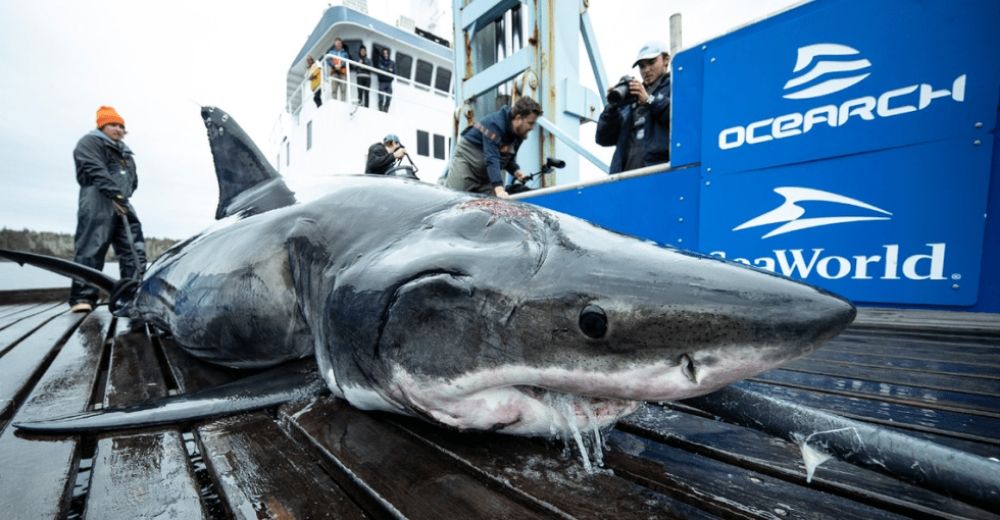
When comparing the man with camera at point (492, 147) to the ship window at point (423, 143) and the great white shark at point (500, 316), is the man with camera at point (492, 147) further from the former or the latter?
the ship window at point (423, 143)

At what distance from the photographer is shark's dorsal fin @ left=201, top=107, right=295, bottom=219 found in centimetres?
231

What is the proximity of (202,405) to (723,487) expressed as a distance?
136 centimetres

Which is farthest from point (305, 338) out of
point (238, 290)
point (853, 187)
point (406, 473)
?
point (853, 187)

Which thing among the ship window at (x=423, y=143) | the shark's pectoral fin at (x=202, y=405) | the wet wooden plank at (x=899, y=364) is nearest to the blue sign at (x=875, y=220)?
the wet wooden plank at (x=899, y=364)

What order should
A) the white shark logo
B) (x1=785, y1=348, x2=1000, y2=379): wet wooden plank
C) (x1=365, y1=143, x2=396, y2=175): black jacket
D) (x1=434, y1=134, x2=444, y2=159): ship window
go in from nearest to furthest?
(x1=785, y1=348, x2=1000, y2=379): wet wooden plank
the white shark logo
(x1=365, y1=143, x2=396, y2=175): black jacket
(x1=434, y1=134, x2=444, y2=159): ship window

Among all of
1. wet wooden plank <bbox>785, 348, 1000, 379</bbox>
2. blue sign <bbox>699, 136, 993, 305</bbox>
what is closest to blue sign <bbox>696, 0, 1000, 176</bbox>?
blue sign <bbox>699, 136, 993, 305</bbox>

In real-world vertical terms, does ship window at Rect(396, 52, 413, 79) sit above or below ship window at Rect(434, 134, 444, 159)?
above

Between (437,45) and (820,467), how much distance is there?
55.7 feet

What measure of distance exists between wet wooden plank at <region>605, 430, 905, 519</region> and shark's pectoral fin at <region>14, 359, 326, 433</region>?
38.3 inches

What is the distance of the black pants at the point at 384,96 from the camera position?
13922 millimetres

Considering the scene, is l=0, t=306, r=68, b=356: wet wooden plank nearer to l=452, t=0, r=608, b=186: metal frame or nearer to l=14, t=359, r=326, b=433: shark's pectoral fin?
l=14, t=359, r=326, b=433: shark's pectoral fin

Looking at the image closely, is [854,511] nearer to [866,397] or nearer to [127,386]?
[866,397]

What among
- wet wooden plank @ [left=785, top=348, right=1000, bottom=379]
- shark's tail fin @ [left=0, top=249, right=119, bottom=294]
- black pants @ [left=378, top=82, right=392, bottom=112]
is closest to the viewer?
wet wooden plank @ [left=785, top=348, right=1000, bottom=379]

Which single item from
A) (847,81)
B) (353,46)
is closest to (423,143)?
(353,46)
